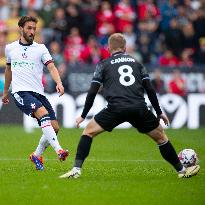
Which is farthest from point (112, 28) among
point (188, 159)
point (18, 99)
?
point (188, 159)

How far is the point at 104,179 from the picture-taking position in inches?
464

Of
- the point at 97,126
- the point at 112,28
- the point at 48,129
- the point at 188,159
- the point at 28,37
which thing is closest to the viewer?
the point at 97,126

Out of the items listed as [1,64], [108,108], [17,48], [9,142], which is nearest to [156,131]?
[108,108]

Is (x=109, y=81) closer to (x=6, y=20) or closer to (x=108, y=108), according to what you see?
(x=108, y=108)

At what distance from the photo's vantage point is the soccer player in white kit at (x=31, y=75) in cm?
1256

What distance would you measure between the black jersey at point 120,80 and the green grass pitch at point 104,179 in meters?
1.10

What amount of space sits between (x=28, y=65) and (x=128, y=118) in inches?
85.5

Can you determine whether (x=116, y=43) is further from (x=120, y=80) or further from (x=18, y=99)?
(x=18, y=99)

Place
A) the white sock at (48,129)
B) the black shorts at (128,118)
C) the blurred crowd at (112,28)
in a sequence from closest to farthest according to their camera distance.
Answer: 1. the black shorts at (128,118)
2. the white sock at (48,129)
3. the blurred crowd at (112,28)

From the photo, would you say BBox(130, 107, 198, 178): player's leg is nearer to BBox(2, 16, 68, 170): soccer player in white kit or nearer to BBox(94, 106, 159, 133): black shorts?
BBox(94, 106, 159, 133): black shorts

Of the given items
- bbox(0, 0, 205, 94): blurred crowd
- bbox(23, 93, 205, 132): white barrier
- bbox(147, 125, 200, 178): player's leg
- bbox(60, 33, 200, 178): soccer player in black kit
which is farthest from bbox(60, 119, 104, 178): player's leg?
bbox(0, 0, 205, 94): blurred crowd

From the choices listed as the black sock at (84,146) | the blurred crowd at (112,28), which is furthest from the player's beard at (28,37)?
the blurred crowd at (112,28)

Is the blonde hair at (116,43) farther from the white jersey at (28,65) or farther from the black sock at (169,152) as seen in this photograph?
the white jersey at (28,65)

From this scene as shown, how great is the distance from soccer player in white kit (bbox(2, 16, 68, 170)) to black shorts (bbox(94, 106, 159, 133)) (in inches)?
55.0
